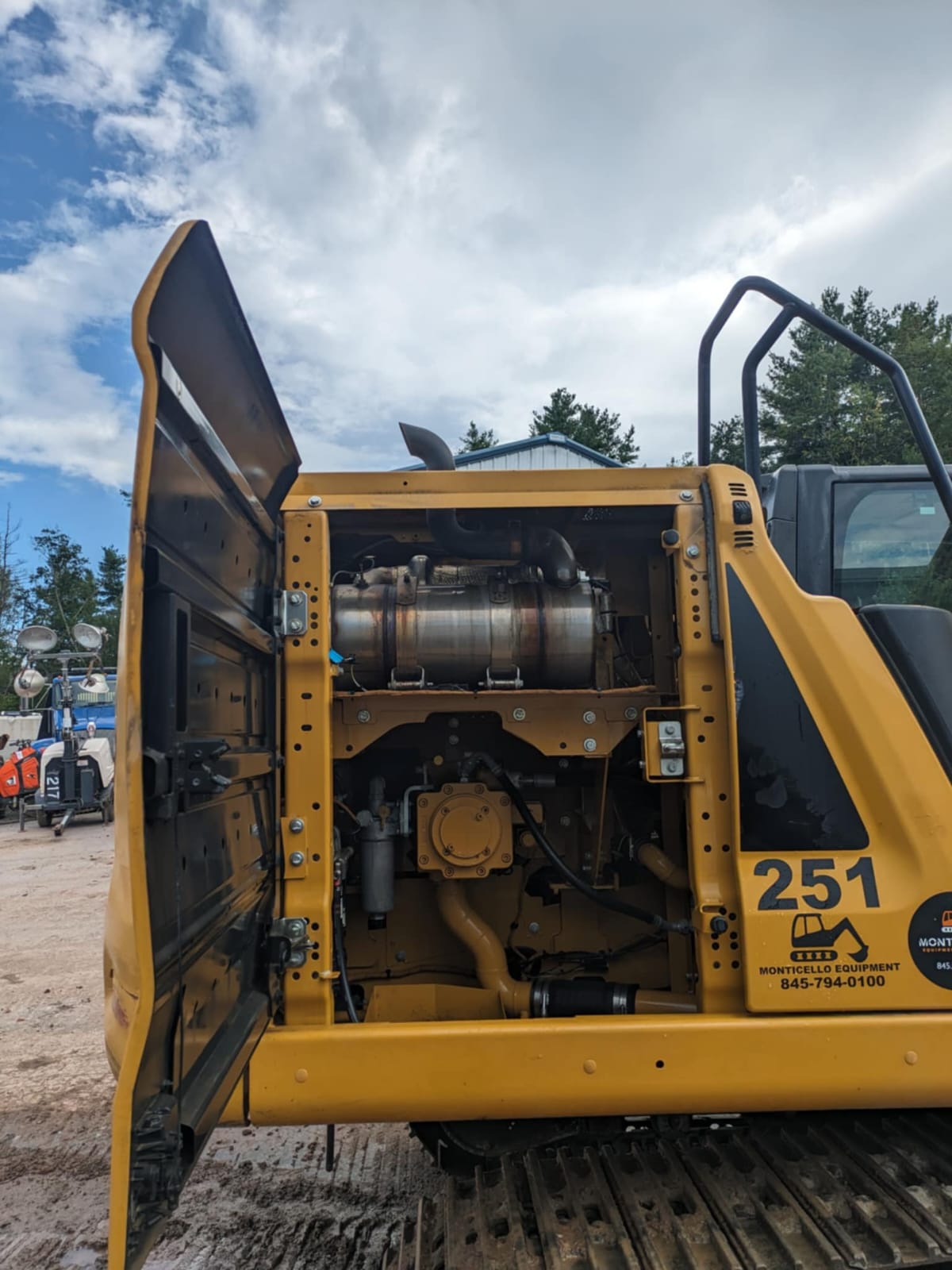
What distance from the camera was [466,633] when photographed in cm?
262

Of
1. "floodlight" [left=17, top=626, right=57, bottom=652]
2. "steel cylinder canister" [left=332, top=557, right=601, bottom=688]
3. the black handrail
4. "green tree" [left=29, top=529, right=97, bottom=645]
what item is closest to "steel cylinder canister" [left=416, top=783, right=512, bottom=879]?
"steel cylinder canister" [left=332, top=557, right=601, bottom=688]

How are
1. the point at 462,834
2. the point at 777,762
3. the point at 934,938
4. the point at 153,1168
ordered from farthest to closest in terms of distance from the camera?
the point at 462,834, the point at 777,762, the point at 934,938, the point at 153,1168

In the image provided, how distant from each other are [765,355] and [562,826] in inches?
70.6

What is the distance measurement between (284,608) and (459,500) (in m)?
0.62

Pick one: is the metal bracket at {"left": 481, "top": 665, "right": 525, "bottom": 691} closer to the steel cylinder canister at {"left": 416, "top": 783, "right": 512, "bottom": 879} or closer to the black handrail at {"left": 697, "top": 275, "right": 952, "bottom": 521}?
the steel cylinder canister at {"left": 416, "top": 783, "right": 512, "bottom": 879}

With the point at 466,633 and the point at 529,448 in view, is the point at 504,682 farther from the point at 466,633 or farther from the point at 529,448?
the point at 529,448

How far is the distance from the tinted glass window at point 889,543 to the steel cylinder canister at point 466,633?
0.93 metres

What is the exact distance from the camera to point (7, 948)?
267 inches

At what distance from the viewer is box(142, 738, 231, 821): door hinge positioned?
1.57 meters

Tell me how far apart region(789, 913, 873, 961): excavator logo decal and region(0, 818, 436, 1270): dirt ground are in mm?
1771

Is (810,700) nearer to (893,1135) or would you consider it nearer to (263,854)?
(893,1135)

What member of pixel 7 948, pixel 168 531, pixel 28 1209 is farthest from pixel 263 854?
pixel 7 948

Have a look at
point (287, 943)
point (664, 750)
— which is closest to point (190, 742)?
point (287, 943)

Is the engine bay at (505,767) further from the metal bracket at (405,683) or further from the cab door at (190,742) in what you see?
the cab door at (190,742)
